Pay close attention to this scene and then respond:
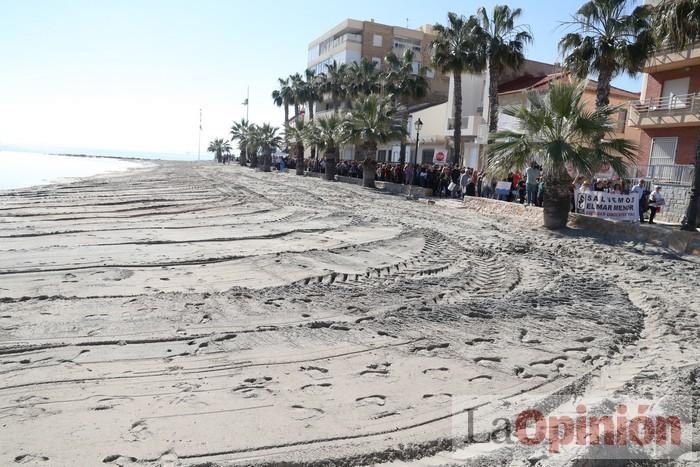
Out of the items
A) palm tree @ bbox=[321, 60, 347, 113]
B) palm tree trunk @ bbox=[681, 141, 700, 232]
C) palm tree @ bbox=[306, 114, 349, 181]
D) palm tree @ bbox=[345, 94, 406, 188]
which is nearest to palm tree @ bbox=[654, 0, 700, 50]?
palm tree trunk @ bbox=[681, 141, 700, 232]

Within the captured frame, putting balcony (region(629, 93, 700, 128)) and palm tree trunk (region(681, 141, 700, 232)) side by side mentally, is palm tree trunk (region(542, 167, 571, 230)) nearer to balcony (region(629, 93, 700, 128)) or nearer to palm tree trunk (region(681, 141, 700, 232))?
palm tree trunk (region(681, 141, 700, 232))

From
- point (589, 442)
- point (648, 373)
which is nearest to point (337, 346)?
point (589, 442)

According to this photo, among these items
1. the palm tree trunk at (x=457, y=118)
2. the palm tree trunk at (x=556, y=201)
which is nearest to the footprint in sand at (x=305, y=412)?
the palm tree trunk at (x=556, y=201)

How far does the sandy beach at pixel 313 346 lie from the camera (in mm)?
3402

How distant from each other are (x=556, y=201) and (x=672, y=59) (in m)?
12.5

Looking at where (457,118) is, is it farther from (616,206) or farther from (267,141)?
(267,141)

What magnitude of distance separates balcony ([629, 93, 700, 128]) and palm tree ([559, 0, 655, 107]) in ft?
13.6

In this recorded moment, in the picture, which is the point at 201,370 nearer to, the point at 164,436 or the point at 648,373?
the point at 164,436

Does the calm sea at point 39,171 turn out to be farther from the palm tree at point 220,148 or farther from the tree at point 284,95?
the palm tree at point 220,148

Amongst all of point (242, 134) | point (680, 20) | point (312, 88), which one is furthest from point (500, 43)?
point (242, 134)

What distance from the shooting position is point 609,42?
1784 centimetres

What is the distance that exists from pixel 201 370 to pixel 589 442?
305 cm

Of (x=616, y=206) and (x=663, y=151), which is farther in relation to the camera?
(x=663, y=151)

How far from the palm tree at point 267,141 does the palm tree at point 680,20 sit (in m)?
46.7
